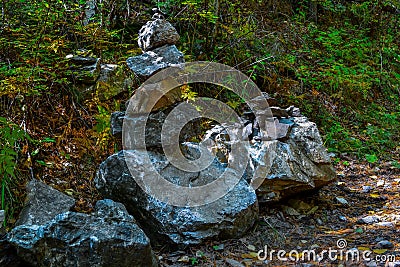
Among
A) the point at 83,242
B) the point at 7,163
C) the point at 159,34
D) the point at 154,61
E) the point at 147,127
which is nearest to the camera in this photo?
the point at 83,242

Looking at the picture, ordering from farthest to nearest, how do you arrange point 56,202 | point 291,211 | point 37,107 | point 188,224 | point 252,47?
point 252,47 < point 37,107 < point 291,211 < point 56,202 < point 188,224

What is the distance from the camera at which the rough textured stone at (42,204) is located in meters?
3.12

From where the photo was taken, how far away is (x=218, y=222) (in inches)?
123

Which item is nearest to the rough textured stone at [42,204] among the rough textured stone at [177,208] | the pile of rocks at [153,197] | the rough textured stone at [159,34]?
the pile of rocks at [153,197]

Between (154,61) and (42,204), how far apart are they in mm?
1627

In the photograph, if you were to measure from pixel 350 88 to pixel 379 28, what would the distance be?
3179mm

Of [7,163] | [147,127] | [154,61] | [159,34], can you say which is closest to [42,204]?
[7,163]

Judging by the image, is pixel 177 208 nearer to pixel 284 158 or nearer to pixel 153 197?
pixel 153 197

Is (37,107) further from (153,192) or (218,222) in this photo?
(218,222)

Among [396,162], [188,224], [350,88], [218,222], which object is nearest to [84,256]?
[188,224]

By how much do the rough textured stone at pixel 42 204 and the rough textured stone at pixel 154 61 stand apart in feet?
4.28

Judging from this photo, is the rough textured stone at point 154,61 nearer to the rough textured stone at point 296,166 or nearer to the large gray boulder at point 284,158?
the large gray boulder at point 284,158

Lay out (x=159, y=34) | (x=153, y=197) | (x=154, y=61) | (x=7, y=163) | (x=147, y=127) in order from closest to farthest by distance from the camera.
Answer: (x=7, y=163) < (x=153, y=197) < (x=147, y=127) < (x=154, y=61) < (x=159, y=34)

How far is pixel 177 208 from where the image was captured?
3.15 meters
